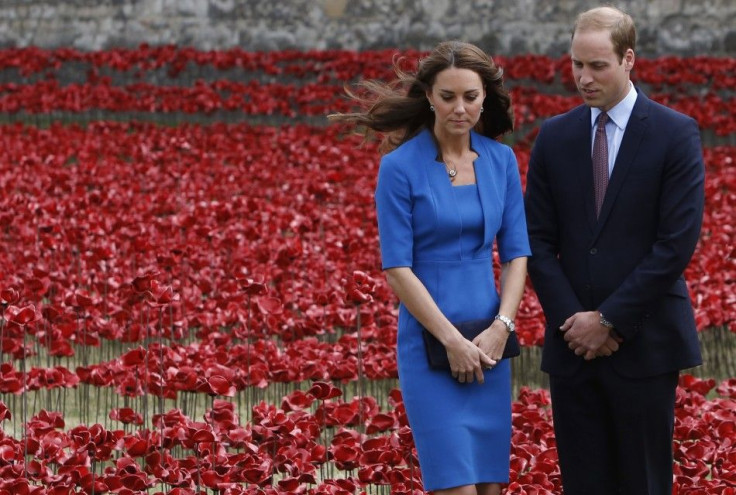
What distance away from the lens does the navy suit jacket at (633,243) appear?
380 centimetres

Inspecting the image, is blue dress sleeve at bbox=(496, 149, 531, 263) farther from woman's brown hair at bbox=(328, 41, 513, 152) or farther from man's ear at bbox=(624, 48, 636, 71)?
man's ear at bbox=(624, 48, 636, 71)

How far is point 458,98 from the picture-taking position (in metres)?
3.86

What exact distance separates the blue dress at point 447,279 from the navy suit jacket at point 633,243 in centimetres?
16

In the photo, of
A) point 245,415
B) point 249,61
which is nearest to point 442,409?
point 245,415

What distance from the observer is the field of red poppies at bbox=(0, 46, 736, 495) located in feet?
15.0

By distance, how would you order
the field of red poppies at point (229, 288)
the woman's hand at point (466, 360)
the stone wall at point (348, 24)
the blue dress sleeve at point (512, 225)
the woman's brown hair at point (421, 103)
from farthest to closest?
the stone wall at point (348, 24)
the field of red poppies at point (229, 288)
the blue dress sleeve at point (512, 225)
the woman's brown hair at point (421, 103)
the woman's hand at point (466, 360)

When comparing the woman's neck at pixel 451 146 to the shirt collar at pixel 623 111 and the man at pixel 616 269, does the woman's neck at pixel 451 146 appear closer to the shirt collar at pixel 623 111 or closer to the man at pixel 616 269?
the man at pixel 616 269

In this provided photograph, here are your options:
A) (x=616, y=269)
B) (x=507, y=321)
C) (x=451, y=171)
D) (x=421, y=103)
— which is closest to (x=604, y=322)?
(x=616, y=269)

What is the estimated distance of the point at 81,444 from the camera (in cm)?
437

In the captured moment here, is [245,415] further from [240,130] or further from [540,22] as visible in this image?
[540,22]

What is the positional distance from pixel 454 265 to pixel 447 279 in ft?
0.15

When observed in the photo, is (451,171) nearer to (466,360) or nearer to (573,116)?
(573,116)

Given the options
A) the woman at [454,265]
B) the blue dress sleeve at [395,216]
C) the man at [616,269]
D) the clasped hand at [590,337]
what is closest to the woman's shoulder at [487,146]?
the woman at [454,265]

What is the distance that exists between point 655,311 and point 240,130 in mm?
10754
